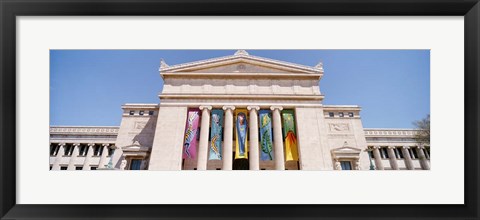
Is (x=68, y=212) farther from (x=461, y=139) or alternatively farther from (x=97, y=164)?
(x=97, y=164)

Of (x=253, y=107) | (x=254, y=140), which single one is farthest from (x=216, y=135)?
(x=253, y=107)

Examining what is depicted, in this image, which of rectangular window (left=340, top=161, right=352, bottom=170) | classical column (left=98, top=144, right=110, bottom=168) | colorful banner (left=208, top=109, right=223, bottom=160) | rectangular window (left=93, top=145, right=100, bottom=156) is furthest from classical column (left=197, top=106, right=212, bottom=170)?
rectangular window (left=93, top=145, right=100, bottom=156)

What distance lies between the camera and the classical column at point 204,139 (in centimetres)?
2477

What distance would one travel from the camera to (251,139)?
25.7 meters

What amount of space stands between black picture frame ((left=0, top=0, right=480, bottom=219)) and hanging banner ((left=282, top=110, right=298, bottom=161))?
60.8ft

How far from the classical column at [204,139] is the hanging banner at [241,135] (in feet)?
8.16

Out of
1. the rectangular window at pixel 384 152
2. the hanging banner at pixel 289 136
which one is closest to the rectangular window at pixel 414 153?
the rectangular window at pixel 384 152

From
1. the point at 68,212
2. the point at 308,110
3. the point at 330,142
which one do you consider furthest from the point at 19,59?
the point at 330,142

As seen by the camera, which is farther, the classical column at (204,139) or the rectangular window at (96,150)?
the rectangular window at (96,150)

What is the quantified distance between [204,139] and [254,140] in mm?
3975

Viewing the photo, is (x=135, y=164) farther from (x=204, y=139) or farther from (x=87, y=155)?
(x=87, y=155)

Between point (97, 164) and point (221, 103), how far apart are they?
1619 centimetres

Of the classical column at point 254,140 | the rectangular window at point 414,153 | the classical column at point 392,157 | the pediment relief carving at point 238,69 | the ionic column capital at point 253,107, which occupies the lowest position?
the classical column at point 392,157
